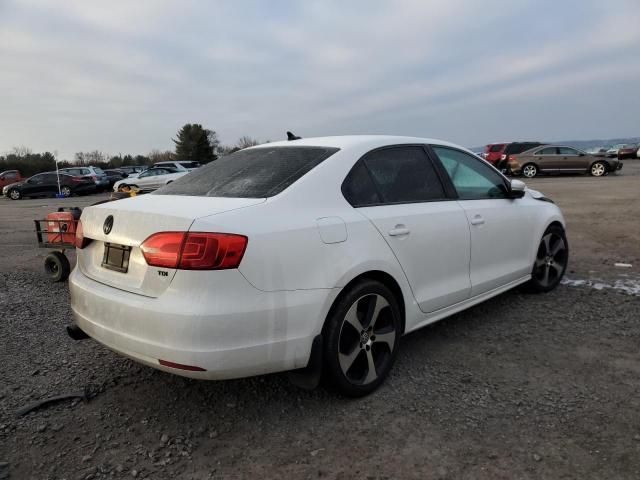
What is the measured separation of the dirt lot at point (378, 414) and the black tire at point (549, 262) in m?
0.56

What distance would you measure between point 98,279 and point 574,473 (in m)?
2.65

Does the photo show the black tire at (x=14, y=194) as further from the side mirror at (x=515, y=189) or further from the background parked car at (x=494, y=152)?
the side mirror at (x=515, y=189)

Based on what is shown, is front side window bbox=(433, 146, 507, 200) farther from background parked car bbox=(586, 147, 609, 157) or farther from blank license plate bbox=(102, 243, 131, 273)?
background parked car bbox=(586, 147, 609, 157)

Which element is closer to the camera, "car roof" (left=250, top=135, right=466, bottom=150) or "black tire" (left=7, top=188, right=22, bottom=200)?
"car roof" (left=250, top=135, right=466, bottom=150)

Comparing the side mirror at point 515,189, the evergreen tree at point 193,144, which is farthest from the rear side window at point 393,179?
the evergreen tree at point 193,144

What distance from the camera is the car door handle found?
10.2 ft

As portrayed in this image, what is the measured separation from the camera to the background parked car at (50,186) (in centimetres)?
2584

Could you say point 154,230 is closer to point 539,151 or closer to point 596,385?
point 596,385

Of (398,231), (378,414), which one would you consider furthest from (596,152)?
(378,414)

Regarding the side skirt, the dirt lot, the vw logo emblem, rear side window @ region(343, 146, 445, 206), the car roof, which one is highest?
the car roof

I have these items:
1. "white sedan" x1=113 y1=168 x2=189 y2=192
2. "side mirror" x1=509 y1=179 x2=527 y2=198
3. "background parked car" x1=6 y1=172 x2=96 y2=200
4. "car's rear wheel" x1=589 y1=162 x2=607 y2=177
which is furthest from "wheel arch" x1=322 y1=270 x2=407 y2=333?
"background parked car" x1=6 y1=172 x2=96 y2=200

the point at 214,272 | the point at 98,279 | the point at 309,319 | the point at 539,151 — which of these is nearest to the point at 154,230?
the point at 214,272

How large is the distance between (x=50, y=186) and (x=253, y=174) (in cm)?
2708

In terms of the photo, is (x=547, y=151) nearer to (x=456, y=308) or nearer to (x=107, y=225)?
(x=456, y=308)
